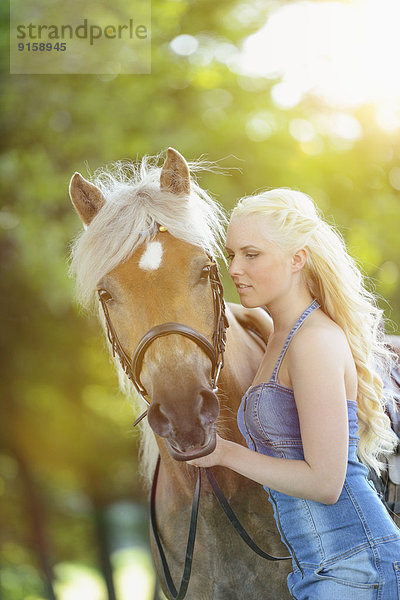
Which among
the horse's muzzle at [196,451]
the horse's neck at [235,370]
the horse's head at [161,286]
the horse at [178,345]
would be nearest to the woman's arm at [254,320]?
the horse's neck at [235,370]

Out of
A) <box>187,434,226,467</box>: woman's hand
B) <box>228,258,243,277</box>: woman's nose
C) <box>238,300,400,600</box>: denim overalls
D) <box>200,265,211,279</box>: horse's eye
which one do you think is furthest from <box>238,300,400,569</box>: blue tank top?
<box>200,265,211,279</box>: horse's eye

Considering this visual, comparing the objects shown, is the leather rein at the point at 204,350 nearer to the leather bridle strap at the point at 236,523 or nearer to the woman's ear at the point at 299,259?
the leather bridle strap at the point at 236,523

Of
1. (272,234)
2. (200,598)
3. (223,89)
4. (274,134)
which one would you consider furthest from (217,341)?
(223,89)

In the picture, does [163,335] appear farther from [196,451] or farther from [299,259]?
[299,259]

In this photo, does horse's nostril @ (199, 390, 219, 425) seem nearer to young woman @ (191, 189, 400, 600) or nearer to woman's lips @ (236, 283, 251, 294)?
young woman @ (191, 189, 400, 600)

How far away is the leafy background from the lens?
5.55 meters

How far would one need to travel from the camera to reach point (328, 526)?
5.27ft

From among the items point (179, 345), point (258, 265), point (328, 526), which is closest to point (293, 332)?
point (258, 265)

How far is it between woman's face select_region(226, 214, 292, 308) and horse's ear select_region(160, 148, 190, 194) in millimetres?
398

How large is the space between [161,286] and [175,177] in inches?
21.1

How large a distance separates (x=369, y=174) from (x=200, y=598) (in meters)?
4.69

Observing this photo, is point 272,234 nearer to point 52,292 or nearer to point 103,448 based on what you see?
point 52,292

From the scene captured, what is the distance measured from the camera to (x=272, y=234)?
1792mm

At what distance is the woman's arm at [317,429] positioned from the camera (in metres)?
1.52
